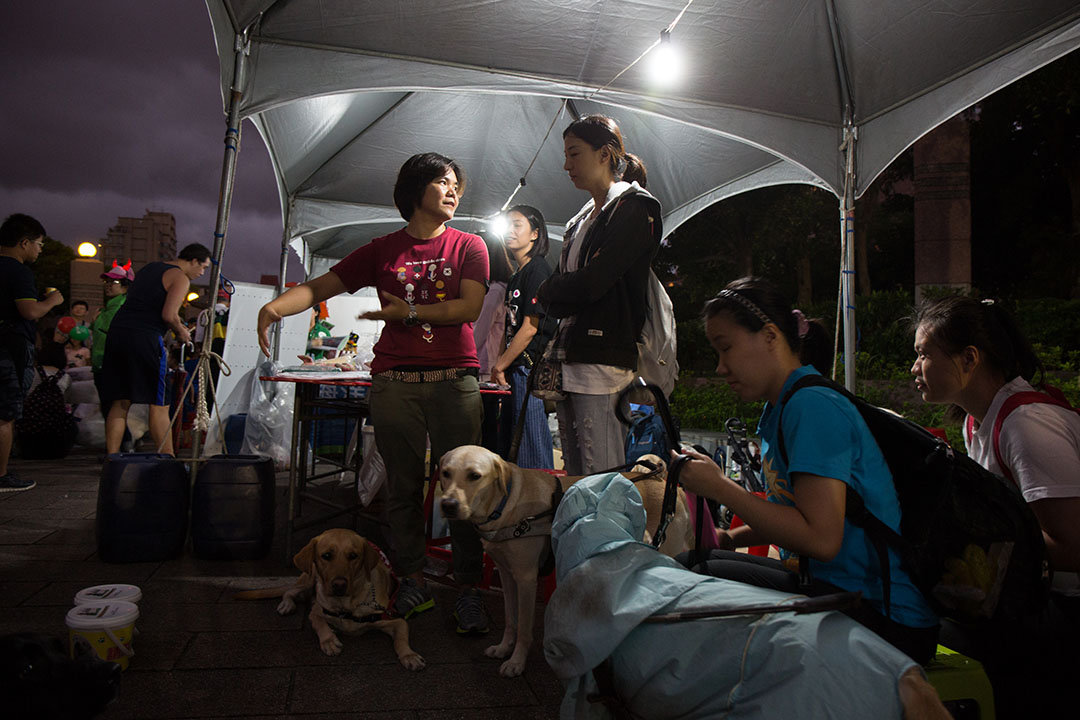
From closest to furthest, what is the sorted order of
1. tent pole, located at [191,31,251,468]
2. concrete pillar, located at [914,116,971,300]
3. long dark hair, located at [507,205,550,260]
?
tent pole, located at [191,31,251,468] < long dark hair, located at [507,205,550,260] < concrete pillar, located at [914,116,971,300]

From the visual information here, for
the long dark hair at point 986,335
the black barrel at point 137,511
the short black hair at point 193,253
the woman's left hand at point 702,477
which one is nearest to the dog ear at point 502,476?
the woman's left hand at point 702,477

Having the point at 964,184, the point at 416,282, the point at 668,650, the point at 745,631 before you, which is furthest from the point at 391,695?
the point at 964,184

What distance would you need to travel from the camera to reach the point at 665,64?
4.71 metres

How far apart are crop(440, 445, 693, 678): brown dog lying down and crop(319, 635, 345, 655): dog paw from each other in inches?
23.4

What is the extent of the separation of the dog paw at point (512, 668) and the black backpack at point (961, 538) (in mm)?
1289

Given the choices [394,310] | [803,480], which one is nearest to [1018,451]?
[803,480]

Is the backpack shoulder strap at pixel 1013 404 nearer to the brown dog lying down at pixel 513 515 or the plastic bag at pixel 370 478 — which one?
the brown dog lying down at pixel 513 515

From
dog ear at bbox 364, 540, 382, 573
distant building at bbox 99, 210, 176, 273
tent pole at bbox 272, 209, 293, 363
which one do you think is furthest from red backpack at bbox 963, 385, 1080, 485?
distant building at bbox 99, 210, 176, 273

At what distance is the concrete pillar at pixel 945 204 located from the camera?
28.7 ft

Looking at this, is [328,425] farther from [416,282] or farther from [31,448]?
[416,282]

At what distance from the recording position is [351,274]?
9.88 feet

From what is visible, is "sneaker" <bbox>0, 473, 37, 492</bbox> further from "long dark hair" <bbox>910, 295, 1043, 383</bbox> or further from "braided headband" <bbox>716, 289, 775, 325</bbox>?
"long dark hair" <bbox>910, 295, 1043, 383</bbox>

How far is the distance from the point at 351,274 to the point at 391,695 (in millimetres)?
1817

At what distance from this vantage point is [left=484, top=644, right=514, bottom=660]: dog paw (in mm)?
2465
